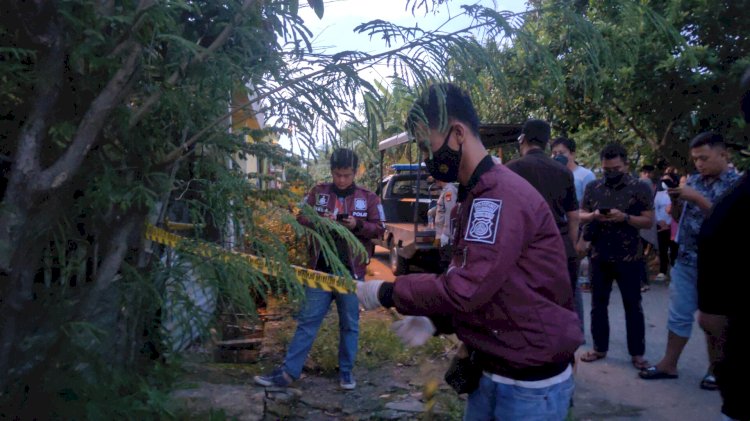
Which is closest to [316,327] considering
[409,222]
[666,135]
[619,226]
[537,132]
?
[537,132]

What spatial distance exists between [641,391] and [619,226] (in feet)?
4.67

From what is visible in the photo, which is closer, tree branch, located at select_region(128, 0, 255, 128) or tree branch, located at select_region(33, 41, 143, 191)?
tree branch, located at select_region(33, 41, 143, 191)

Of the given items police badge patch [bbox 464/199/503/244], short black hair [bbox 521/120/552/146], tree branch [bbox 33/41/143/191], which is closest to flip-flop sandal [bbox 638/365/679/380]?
short black hair [bbox 521/120/552/146]

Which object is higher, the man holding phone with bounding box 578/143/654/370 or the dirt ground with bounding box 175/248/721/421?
the man holding phone with bounding box 578/143/654/370

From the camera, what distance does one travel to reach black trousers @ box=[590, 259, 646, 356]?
5750 millimetres

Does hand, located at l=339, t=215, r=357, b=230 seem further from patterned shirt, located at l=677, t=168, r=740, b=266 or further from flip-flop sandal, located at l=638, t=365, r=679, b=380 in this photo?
flip-flop sandal, located at l=638, t=365, r=679, b=380

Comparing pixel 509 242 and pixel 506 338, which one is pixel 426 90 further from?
pixel 506 338

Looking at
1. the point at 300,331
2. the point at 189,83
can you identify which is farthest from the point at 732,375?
the point at 300,331

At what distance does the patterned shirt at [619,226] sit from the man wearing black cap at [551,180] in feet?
2.49

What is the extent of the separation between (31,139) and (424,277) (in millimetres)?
1467

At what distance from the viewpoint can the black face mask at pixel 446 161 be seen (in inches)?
93.0

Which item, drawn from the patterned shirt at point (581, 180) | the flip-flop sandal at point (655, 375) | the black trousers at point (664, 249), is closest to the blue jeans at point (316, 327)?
the flip-flop sandal at point (655, 375)

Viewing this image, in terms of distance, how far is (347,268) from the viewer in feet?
16.5

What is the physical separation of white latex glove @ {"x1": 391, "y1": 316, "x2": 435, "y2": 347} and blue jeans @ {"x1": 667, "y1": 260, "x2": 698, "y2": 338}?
3573 mm
